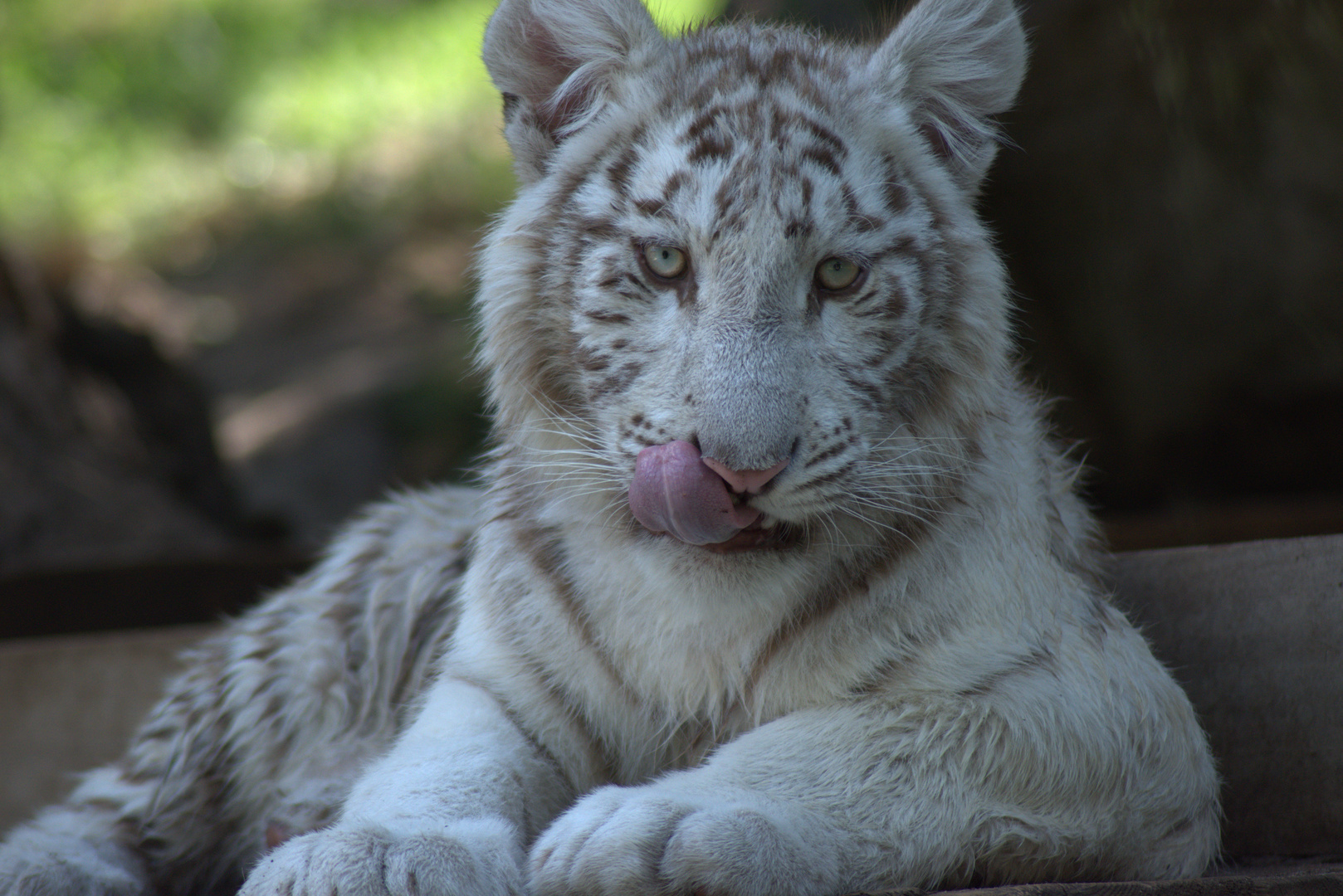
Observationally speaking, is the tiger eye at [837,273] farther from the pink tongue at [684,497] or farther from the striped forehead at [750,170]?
the pink tongue at [684,497]

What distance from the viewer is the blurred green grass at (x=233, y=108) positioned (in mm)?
8461

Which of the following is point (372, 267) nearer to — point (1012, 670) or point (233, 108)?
point (233, 108)

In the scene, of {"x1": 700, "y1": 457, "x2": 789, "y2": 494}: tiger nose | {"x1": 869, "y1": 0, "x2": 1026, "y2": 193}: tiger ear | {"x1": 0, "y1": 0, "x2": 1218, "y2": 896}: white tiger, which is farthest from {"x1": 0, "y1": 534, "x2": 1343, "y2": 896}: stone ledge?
{"x1": 700, "y1": 457, "x2": 789, "y2": 494}: tiger nose

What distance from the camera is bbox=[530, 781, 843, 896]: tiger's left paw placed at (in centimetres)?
154

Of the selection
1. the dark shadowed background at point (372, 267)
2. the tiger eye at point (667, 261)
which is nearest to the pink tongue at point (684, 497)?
the tiger eye at point (667, 261)

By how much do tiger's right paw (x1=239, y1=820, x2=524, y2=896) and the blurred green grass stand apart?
735cm

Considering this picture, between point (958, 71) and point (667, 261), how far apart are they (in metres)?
0.68

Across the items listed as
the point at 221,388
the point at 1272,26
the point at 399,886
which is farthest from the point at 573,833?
the point at 221,388

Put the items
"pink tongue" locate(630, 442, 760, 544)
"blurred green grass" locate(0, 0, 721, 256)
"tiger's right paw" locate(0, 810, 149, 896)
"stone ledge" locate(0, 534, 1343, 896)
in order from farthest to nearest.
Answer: "blurred green grass" locate(0, 0, 721, 256) → "stone ledge" locate(0, 534, 1343, 896) → "tiger's right paw" locate(0, 810, 149, 896) → "pink tongue" locate(630, 442, 760, 544)

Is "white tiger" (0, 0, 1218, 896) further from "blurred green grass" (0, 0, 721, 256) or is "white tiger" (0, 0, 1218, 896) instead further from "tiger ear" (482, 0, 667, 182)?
"blurred green grass" (0, 0, 721, 256)

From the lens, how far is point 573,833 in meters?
1.64

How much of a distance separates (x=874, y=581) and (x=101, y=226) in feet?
25.1

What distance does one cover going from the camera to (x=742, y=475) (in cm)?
168

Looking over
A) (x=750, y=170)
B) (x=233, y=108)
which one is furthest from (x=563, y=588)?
(x=233, y=108)
